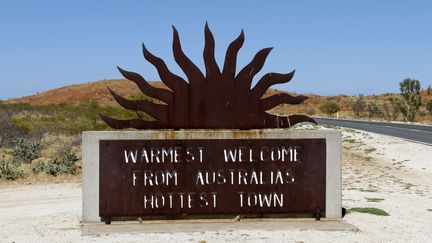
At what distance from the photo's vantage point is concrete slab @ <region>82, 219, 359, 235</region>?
830 cm

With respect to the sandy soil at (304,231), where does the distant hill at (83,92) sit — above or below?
above

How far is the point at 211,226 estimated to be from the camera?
8594 mm

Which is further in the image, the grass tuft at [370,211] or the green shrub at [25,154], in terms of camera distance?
the green shrub at [25,154]

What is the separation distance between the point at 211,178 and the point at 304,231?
1666 mm

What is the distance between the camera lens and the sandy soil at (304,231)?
7980mm

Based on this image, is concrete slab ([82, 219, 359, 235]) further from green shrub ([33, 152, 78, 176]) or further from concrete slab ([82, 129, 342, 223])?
green shrub ([33, 152, 78, 176])

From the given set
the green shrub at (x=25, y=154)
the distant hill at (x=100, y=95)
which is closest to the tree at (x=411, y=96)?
the distant hill at (x=100, y=95)

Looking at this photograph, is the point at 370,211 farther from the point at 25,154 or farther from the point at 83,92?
the point at 83,92

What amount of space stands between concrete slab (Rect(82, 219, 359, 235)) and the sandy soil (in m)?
0.16

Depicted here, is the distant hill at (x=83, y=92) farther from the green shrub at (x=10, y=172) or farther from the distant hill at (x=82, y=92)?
the green shrub at (x=10, y=172)

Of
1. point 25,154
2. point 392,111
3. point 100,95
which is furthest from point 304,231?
point 100,95

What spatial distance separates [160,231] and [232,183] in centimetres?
146

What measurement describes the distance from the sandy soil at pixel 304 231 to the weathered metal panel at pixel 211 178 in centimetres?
73

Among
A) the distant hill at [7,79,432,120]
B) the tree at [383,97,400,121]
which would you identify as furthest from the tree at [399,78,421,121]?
the distant hill at [7,79,432,120]
